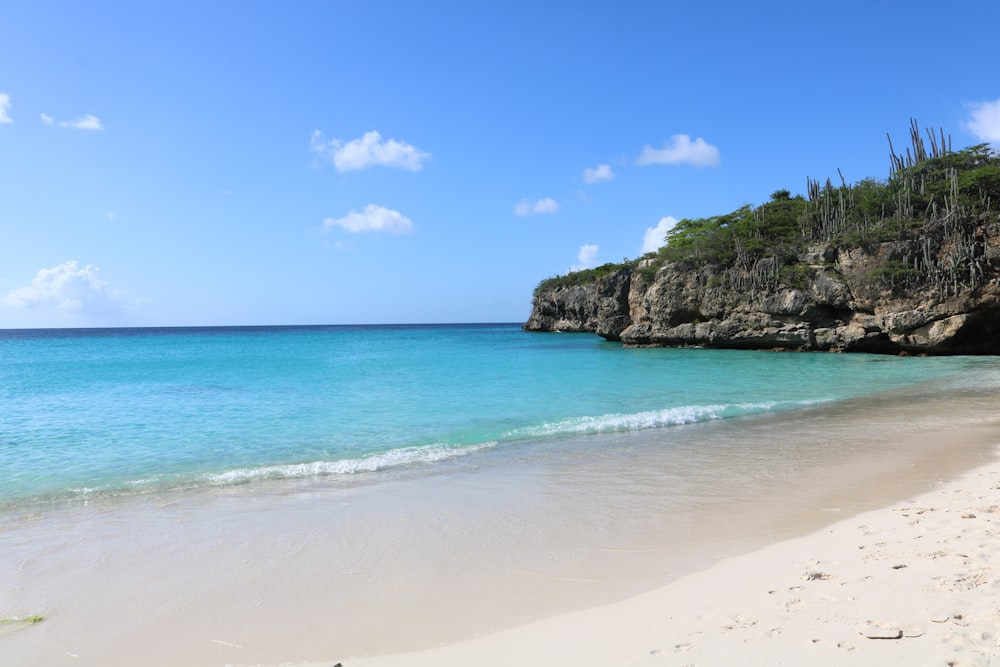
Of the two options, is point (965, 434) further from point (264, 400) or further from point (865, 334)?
point (865, 334)

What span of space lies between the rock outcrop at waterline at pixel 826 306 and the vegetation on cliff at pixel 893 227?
17 centimetres

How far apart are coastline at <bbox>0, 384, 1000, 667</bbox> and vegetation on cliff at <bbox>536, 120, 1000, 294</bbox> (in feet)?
89.5

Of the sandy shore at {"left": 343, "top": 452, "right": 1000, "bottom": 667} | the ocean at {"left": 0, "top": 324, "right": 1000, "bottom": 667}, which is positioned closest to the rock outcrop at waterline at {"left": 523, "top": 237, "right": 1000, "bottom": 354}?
the ocean at {"left": 0, "top": 324, "right": 1000, "bottom": 667}

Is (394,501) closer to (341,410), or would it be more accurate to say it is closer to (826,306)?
(341,410)

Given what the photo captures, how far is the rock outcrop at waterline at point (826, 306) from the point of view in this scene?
3114 cm

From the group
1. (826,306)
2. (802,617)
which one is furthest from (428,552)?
(826,306)

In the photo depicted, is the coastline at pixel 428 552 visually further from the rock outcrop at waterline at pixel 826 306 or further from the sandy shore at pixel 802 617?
the rock outcrop at waterline at pixel 826 306

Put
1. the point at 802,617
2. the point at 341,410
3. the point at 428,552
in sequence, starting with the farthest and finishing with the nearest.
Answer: the point at 341,410, the point at 428,552, the point at 802,617

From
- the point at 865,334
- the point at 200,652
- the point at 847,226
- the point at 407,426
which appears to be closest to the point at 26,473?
the point at 407,426

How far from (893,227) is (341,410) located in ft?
113

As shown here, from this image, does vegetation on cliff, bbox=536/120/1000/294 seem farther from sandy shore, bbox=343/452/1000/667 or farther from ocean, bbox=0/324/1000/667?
sandy shore, bbox=343/452/1000/667

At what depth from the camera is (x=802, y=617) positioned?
12.6 ft

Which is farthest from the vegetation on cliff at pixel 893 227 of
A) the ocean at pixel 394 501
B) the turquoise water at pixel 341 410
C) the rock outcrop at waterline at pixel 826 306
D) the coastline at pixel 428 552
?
the coastline at pixel 428 552

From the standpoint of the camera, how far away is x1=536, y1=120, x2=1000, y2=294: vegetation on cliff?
32.5 m
